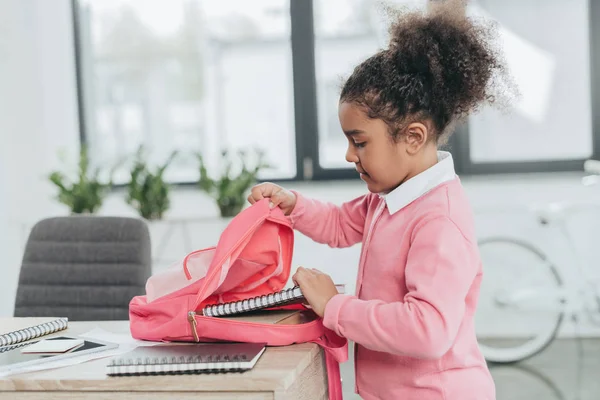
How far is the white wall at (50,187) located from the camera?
401cm

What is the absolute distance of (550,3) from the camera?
419 centimetres

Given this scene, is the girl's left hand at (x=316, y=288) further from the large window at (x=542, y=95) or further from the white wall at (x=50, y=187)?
the large window at (x=542, y=95)

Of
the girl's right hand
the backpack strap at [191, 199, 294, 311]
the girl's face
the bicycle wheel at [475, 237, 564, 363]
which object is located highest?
the girl's face

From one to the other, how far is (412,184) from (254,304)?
14.2 inches

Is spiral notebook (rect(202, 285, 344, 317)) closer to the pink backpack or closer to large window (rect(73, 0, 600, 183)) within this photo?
the pink backpack

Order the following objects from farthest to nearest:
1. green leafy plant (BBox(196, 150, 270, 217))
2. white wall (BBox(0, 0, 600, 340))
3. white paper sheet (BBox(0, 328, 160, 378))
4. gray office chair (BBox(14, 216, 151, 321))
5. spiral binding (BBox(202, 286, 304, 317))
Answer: white wall (BBox(0, 0, 600, 340)) → green leafy plant (BBox(196, 150, 270, 217)) → gray office chair (BBox(14, 216, 151, 321)) → spiral binding (BBox(202, 286, 304, 317)) → white paper sheet (BBox(0, 328, 160, 378))

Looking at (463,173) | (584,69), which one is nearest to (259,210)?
(463,173)

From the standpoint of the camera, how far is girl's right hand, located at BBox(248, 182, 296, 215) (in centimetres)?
155

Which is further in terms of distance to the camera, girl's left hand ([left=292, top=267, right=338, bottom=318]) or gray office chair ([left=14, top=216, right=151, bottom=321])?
gray office chair ([left=14, top=216, right=151, bottom=321])

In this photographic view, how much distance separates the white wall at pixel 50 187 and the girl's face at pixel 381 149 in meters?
2.62

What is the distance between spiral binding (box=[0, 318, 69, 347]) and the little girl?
59cm

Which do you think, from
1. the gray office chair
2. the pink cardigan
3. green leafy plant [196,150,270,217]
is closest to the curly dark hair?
the pink cardigan

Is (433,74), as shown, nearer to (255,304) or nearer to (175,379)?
(255,304)

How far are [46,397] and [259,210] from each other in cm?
51
